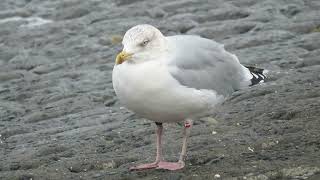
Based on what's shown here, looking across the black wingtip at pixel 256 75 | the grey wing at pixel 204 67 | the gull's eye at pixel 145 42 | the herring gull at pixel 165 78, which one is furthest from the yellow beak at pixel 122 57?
the black wingtip at pixel 256 75

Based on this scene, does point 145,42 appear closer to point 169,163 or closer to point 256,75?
point 169,163

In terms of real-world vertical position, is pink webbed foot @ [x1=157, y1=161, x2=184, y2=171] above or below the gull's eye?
below

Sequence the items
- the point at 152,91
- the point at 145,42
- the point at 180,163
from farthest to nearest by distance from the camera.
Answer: the point at 180,163
the point at 145,42
the point at 152,91

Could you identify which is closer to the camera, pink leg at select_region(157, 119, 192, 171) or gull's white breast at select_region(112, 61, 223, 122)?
gull's white breast at select_region(112, 61, 223, 122)

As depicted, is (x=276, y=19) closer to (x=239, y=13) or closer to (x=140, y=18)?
(x=239, y=13)

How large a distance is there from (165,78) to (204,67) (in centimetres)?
65

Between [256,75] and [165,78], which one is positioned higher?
[165,78]

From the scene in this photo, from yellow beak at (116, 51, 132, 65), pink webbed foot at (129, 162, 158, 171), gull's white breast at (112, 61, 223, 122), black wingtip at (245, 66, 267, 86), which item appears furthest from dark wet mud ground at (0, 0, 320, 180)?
yellow beak at (116, 51, 132, 65)

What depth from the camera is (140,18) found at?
1148 cm

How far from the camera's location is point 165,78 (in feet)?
17.2

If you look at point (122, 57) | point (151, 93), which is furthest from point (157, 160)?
point (122, 57)

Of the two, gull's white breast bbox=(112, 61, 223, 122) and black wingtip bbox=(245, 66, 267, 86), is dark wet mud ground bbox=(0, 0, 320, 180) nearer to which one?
black wingtip bbox=(245, 66, 267, 86)

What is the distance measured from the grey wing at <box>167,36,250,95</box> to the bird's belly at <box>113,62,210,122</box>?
12cm

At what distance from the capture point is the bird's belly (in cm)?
518
